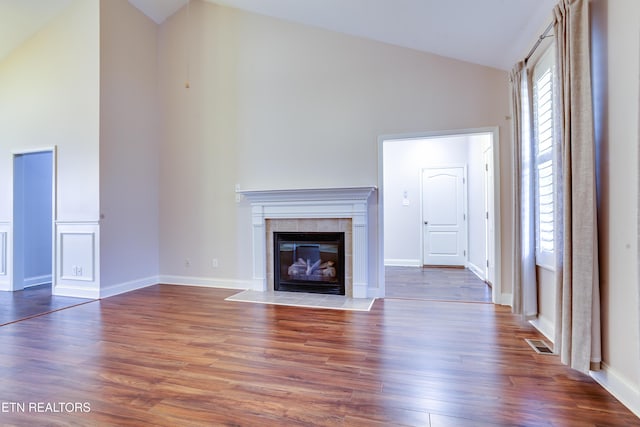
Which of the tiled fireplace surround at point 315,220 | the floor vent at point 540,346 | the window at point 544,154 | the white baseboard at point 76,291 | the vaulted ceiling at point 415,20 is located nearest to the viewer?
the floor vent at point 540,346

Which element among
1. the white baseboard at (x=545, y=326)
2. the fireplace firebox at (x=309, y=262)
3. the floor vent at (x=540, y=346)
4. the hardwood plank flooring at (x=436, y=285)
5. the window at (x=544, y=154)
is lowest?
the floor vent at (x=540, y=346)

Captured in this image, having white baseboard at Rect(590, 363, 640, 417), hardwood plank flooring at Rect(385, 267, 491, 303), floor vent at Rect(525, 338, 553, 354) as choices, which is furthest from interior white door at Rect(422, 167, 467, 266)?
white baseboard at Rect(590, 363, 640, 417)

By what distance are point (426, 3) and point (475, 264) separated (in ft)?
14.8

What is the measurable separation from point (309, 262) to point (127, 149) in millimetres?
3067

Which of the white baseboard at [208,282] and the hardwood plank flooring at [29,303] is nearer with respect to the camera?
the hardwood plank flooring at [29,303]

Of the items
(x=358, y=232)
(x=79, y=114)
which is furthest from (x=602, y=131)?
(x=79, y=114)

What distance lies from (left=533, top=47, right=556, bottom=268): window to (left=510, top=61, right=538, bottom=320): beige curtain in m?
0.05

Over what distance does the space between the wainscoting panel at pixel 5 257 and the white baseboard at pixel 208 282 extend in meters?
2.14

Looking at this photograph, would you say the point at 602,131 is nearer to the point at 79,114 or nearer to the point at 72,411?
the point at 72,411

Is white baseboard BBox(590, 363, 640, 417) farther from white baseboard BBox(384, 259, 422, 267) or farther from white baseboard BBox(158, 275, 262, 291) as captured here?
white baseboard BBox(384, 259, 422, 267)

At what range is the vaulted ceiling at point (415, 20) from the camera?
9.86ft

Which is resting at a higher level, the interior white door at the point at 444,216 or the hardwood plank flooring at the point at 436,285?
the interior white door at the point at 444,216

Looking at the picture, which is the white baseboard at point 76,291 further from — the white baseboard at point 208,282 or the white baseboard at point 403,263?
the white baseboard at point 403,263

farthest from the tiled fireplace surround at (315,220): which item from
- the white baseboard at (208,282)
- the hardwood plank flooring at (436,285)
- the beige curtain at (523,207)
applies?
the beige curtain at (523,207)
